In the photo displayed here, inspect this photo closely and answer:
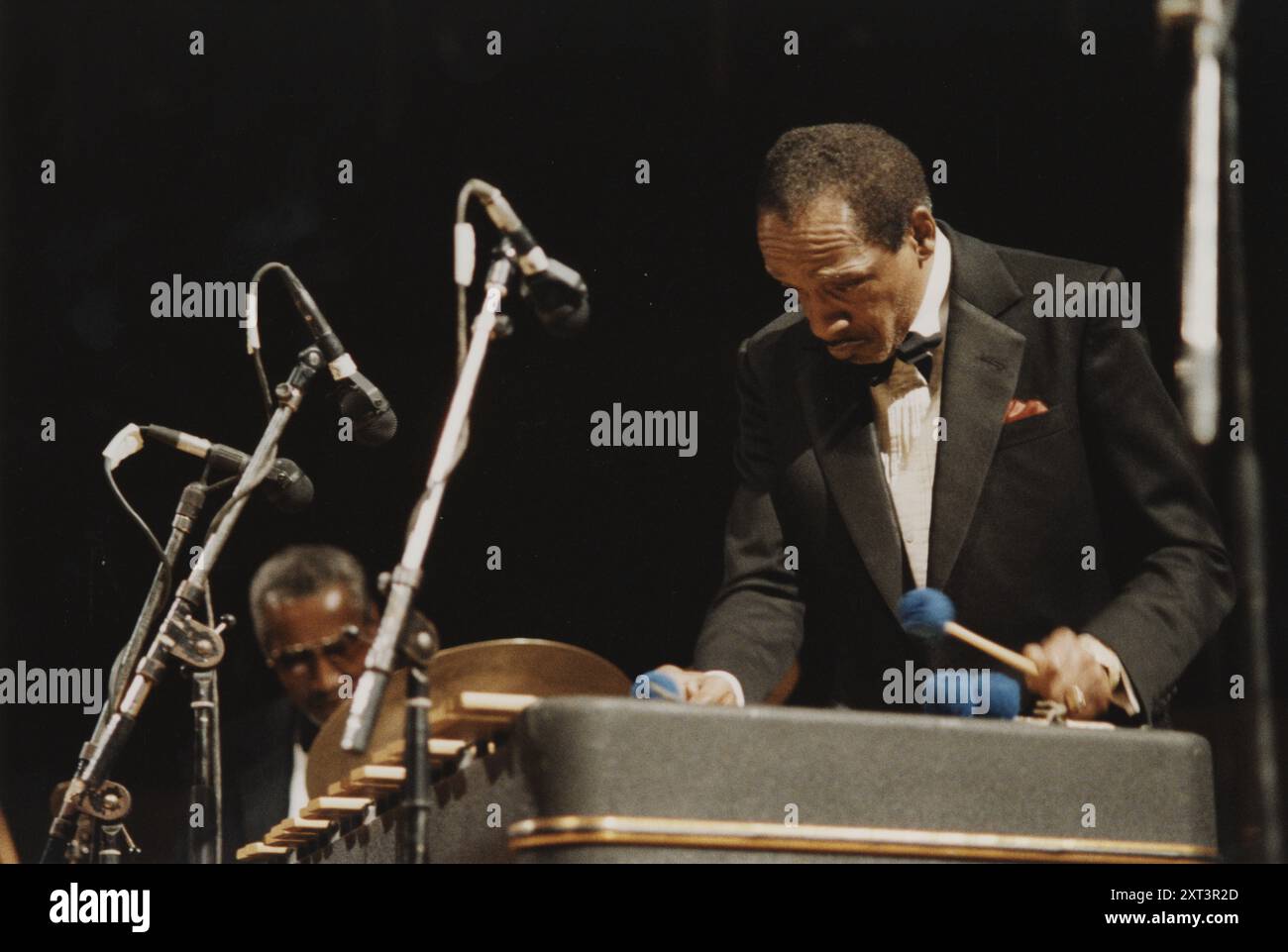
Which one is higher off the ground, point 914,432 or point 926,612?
point 914,432

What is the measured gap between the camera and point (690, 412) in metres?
4.07

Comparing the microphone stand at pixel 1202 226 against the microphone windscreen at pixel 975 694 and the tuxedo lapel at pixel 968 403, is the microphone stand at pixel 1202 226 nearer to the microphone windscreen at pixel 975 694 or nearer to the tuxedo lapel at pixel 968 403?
the tuxedo lapel at pixel 968 403

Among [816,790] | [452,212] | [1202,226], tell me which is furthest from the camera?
[452,212]

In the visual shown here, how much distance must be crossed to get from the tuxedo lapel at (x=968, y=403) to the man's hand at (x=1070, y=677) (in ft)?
1.96

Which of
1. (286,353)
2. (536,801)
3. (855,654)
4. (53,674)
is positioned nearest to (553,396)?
(286,353)

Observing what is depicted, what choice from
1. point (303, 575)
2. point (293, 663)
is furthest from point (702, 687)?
point (293, 663)

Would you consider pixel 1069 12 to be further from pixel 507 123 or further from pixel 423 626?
pixel 423 626

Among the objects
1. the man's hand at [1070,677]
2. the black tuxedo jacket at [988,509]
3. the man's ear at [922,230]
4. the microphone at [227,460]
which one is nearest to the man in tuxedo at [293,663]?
the microphone at [227,460]

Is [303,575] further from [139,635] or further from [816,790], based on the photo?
[816,790]

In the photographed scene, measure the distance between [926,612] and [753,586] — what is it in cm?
65

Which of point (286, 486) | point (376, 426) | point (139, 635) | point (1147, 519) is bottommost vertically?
point (139, 635)

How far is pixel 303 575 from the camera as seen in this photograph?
514cm

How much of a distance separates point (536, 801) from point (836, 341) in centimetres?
149
